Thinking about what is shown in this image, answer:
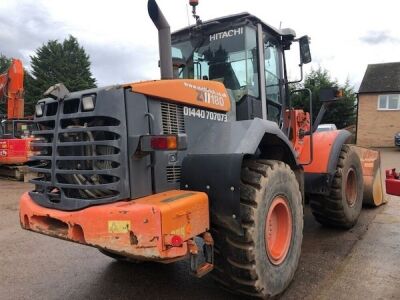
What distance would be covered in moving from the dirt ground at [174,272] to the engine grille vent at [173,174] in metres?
1.11

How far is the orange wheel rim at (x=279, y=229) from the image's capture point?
378 cm

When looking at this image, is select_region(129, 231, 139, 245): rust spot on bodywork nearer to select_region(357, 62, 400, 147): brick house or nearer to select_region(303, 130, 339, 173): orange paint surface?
select_region(303, 130, 339, 173): orange paint surface

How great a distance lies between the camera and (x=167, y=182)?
3480 millimetres

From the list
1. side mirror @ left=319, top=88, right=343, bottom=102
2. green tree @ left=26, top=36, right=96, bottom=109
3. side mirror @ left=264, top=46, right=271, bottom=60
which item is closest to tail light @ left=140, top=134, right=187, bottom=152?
side mirror @ left=264, top=46, right=271, bottom=60

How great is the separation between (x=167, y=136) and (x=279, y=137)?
1349mm

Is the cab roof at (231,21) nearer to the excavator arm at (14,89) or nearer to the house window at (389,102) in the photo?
the excavator arm at (14,89)

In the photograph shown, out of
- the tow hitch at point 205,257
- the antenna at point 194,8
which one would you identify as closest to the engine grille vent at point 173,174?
the tow hitch at point 205,257

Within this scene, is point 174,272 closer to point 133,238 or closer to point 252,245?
point 252,245

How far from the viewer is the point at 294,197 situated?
4.00m

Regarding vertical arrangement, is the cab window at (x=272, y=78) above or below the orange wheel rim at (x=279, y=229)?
above

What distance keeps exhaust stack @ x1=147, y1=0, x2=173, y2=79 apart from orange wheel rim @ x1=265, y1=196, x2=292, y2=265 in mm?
1437

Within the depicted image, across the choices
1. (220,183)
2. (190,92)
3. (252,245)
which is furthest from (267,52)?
(252,245)

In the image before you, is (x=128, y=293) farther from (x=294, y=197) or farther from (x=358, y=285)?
(x=358, y=285)

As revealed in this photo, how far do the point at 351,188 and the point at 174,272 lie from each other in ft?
9.96
